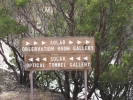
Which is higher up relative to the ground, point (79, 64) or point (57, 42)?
point (57, 42)

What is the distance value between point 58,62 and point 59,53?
0.20m

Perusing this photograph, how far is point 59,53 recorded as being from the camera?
6.18 m

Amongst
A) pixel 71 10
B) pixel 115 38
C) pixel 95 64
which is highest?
pixel 71 10

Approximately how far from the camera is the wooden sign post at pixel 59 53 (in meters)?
6.14

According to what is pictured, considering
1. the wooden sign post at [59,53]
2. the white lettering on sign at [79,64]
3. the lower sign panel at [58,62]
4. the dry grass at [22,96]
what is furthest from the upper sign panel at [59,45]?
the dry grass at [22,96]

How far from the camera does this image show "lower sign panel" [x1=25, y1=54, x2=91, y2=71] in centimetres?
614

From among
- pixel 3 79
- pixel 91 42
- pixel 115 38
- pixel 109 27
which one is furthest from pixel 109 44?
pixel 3 79

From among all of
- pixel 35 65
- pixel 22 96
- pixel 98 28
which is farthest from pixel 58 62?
pixel 22 96

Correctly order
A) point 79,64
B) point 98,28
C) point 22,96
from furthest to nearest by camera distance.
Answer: point 22,96
point 98,28
point 79,64

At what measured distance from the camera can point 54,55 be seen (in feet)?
20.3

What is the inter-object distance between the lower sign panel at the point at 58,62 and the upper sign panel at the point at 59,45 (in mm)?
111

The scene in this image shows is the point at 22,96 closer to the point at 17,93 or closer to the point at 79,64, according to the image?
the point at 17,93

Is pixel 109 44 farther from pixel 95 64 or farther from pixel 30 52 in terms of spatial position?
pixel 30 52

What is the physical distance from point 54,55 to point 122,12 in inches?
94.0
